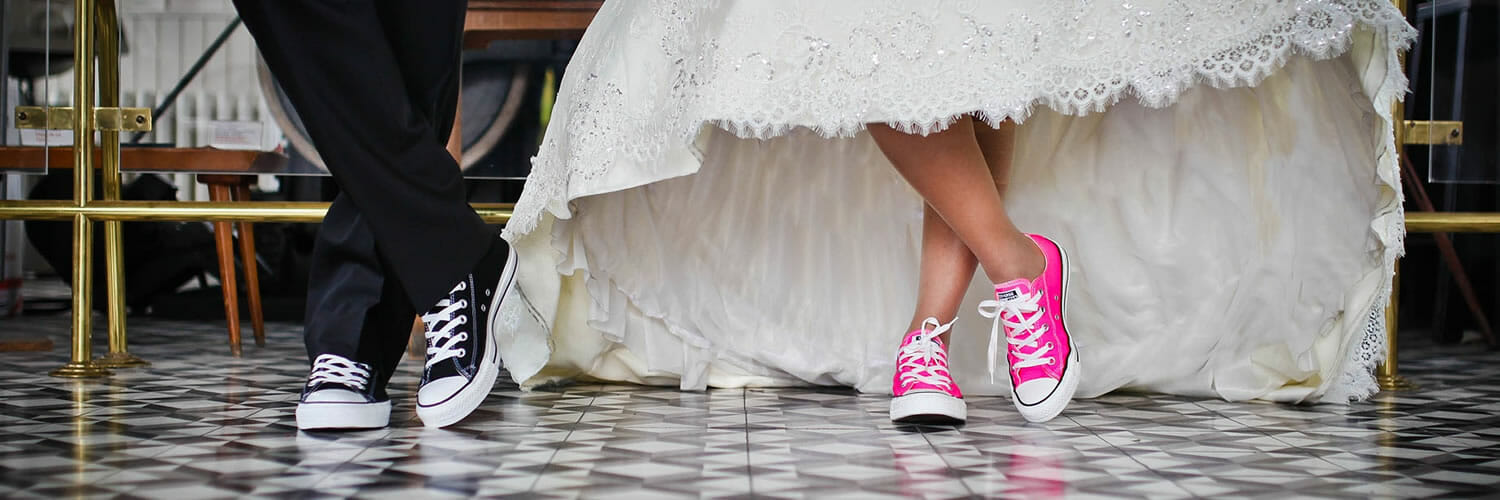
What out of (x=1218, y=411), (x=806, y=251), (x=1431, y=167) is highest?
(x=1431, y=167)

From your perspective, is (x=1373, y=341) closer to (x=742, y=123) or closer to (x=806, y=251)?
(x=806, y=251)

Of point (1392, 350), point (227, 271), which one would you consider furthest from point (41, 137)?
point (1392, 350)

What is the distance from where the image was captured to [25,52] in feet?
6.57

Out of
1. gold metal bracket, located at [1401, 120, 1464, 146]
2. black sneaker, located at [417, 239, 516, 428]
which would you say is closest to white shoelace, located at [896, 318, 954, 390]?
black sneaker, located at [417, 239, 516, 428]

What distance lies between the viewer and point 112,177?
2045 mm

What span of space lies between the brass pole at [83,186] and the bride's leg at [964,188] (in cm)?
120

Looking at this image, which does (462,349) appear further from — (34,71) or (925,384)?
(34,71)

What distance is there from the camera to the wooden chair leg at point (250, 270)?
240 cm

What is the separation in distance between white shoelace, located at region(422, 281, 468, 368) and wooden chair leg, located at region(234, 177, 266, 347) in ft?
3.93

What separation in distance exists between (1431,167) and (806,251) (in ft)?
3.04

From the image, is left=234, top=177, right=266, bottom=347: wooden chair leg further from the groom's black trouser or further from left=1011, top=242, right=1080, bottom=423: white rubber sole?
left=1011, top=242, right=1080, bottom=423: white rubber sole

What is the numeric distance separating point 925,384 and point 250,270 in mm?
1645

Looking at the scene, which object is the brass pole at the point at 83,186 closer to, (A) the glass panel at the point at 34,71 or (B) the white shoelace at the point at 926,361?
(A) the glass panel at the point at 34,71

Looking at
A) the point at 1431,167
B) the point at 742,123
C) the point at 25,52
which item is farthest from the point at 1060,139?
the point at 25,52
